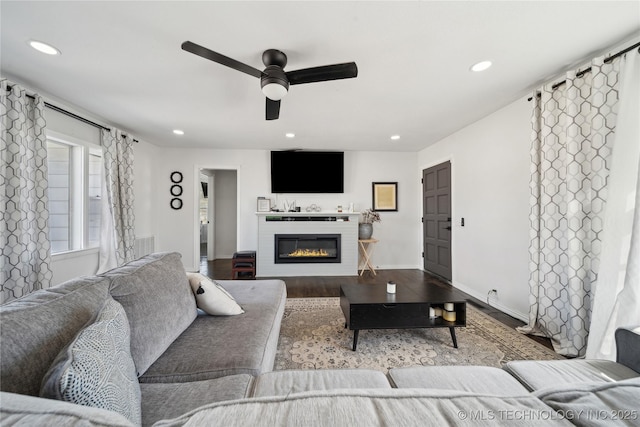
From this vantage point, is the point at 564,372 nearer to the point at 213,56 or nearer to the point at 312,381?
the point at 312,381

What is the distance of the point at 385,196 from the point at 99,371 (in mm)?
4654

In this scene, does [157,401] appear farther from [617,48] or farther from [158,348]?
[617,48]

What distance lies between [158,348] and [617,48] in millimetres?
3596

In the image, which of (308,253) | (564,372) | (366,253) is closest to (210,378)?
(564,372)

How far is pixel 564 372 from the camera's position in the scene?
3.28 feet

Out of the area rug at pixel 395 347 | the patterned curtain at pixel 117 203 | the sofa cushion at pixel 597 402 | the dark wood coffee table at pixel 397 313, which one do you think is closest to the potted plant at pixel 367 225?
the area rug at pixel 395 347

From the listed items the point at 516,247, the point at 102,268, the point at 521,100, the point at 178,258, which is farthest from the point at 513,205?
the point at 102,268

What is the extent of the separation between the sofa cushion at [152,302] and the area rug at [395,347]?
848mm

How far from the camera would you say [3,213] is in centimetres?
212

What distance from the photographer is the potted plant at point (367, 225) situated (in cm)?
441

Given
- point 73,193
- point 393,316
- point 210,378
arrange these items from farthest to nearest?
1. point 73,193
2. point 393,316
3. point 210,378

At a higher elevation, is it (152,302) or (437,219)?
(437,219)
